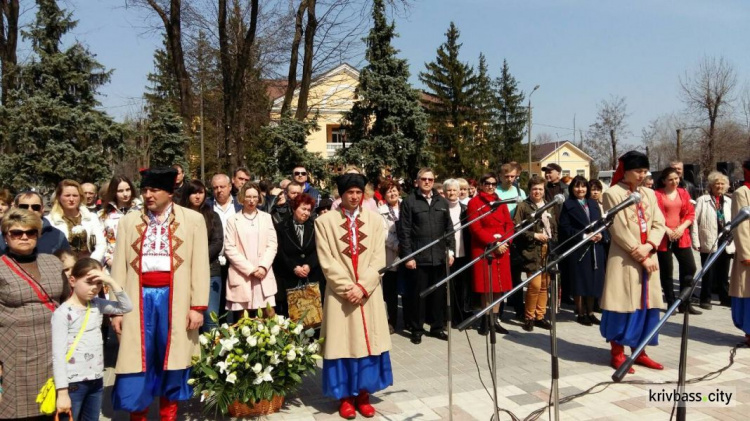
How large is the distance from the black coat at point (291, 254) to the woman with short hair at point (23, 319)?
3059 mm

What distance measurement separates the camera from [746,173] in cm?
723

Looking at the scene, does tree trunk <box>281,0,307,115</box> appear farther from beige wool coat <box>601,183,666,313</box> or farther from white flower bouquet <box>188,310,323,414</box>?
white flower bouquet <box>188,310,323,414</box>

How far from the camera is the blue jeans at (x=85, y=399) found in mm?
4012

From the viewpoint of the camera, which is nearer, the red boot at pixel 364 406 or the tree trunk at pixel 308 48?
the red boot at pixel 364 406

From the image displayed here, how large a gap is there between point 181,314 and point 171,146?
1352cm

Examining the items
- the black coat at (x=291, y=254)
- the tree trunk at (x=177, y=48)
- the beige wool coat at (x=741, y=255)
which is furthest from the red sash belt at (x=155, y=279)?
the tree trunk at (x=177, y=48)

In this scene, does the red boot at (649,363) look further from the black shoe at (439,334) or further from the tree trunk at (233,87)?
the tree trunk at (233,87)

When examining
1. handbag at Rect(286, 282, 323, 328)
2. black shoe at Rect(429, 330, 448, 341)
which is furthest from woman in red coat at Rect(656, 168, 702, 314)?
handbag at Rect(286, 282, 323, 328)

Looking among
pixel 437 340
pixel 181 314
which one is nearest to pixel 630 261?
pixel 437 340

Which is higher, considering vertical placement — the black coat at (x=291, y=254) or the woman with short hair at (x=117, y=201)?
the woman with short hair at (x=117, y=201)

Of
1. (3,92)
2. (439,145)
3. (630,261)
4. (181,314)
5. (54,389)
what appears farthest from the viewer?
(439,145)

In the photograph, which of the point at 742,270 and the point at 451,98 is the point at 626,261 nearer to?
the point at 742,270

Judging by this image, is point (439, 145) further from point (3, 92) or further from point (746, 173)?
point (746, 173)

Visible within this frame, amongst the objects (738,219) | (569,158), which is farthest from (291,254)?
(569,158)
